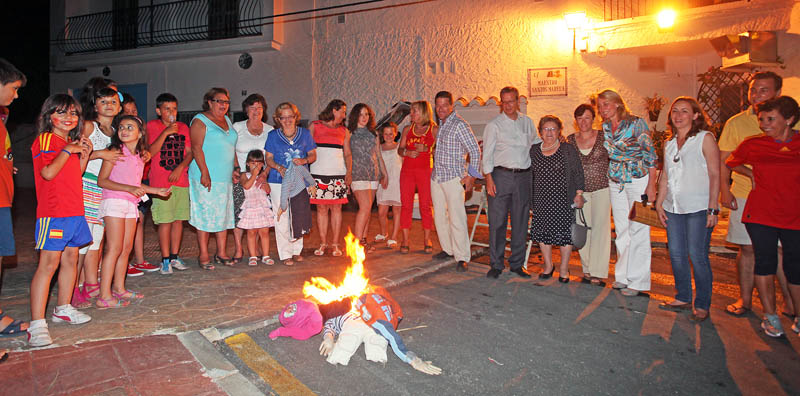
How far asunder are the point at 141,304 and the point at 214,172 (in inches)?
Result: 72.8

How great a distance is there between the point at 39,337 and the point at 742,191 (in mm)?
6145

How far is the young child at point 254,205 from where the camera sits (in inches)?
242

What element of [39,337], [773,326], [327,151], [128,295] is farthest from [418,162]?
[39,337]

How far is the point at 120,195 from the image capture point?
441 cm

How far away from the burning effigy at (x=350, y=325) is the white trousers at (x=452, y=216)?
7.42 ft

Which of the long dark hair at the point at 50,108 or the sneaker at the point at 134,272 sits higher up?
the long dark hair at the point at 50,108

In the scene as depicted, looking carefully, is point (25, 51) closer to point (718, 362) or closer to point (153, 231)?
point (153, 231)

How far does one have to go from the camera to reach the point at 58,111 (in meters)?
3.75

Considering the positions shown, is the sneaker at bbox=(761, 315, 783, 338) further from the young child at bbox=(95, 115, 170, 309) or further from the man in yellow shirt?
the young child at bbox=(95, 115, 170, 309)

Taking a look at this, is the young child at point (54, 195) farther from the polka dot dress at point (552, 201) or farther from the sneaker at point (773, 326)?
the sneaker at point (773, 326)

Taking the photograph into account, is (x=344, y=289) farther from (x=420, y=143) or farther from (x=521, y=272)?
(x=420, y=143)

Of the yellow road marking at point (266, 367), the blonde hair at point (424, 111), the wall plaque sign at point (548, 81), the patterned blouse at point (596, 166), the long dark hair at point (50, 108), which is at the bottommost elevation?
the yellow road marking at point (266, 367)

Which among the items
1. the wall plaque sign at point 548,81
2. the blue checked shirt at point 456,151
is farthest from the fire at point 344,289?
the wall plaque sign at point 548,81

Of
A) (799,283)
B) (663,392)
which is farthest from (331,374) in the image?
(799,283)
